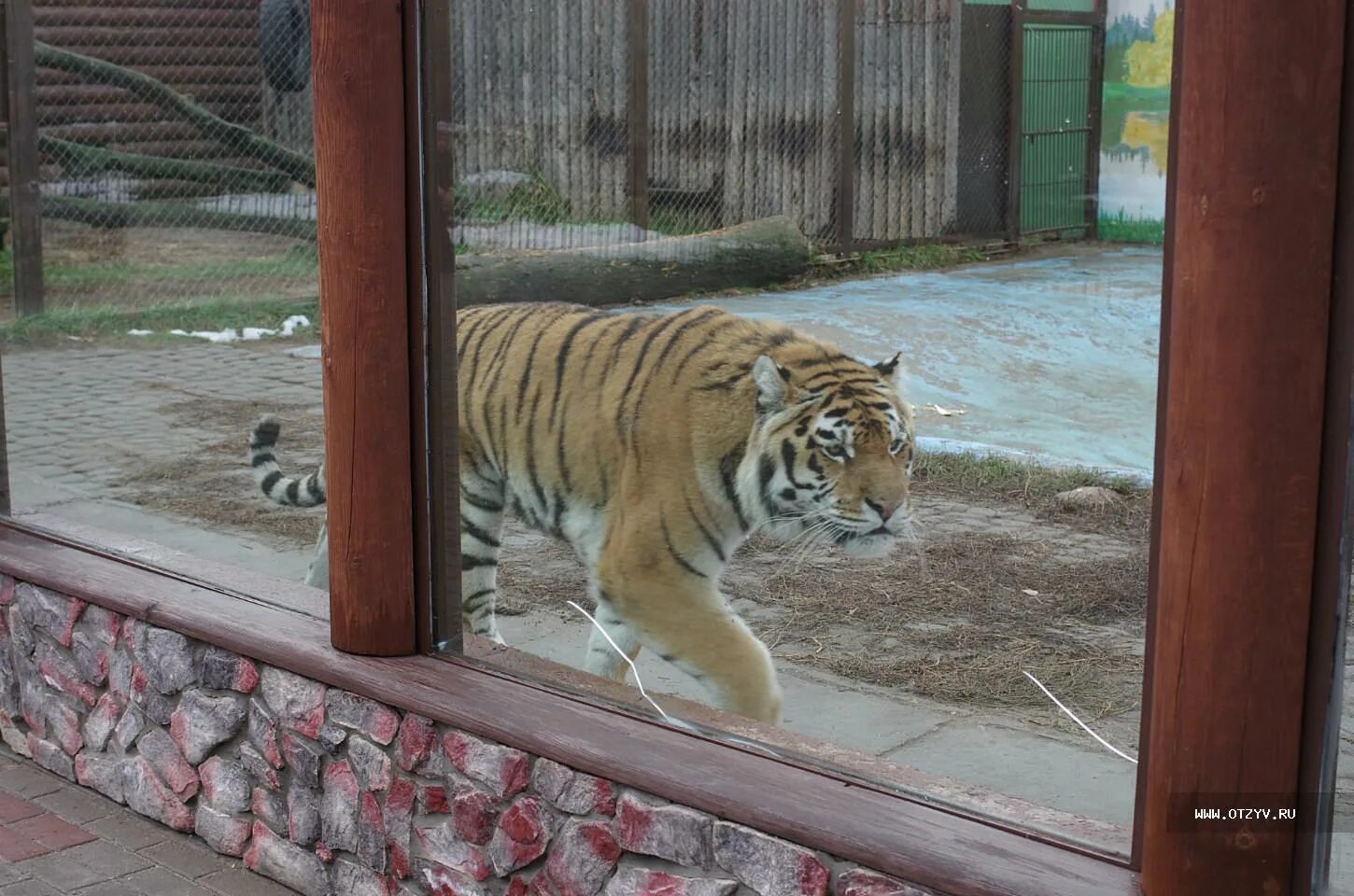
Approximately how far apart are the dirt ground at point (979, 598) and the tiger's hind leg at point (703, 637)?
0.21ft

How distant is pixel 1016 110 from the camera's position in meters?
2.59

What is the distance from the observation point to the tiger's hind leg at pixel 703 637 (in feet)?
9.62

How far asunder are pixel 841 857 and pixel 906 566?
19.9 inches

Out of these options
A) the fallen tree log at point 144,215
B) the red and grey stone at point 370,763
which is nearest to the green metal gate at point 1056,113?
the red and grey stone at point 370,763

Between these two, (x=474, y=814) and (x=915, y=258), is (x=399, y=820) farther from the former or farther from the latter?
(x=915, y=258)

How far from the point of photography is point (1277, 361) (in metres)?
2.06

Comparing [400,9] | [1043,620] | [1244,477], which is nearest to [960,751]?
[1043,620]

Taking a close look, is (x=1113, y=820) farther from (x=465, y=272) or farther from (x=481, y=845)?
(x=465, y=272)

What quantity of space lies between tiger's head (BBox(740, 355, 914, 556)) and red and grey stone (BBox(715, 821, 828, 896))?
527mm

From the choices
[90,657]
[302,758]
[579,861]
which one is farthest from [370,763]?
[90,657]

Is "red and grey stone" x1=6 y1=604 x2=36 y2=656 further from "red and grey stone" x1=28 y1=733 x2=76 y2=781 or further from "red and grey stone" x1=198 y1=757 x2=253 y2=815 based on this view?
"red and grey stone" x1=198 y1=757 x2=253 y2=815

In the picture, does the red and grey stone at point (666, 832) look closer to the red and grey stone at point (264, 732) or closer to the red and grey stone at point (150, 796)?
the red and grey stone at point (264, 732)

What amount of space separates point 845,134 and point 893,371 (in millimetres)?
432

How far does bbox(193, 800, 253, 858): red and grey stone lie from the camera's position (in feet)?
12.7
